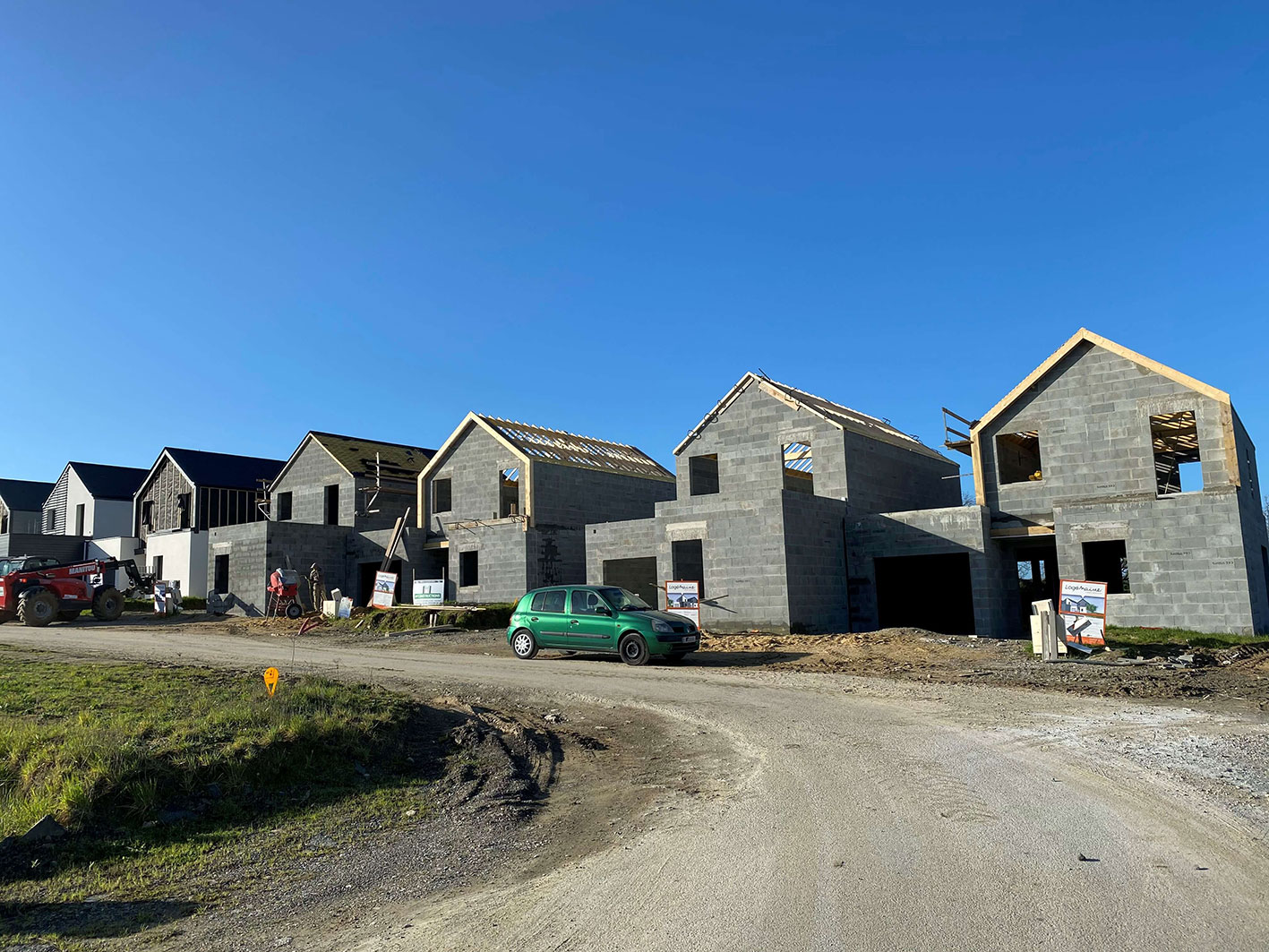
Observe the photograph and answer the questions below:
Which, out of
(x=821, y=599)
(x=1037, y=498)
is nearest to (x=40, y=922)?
(x=821, y=599)

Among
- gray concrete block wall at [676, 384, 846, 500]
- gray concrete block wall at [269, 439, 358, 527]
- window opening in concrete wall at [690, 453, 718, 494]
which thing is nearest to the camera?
gray concrete block wall at [676, 384, 846, 500]

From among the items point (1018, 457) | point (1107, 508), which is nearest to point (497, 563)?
point (1018, 457)

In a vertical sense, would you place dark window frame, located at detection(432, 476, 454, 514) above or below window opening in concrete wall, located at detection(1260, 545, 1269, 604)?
above

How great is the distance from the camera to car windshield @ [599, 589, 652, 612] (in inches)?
773

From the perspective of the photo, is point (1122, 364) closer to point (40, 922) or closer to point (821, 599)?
point (821, 599)

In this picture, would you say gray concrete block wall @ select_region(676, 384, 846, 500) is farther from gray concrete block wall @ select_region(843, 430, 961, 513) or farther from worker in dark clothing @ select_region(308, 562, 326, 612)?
worker in dark clothing @ select_region(308, 562, 326, 612)

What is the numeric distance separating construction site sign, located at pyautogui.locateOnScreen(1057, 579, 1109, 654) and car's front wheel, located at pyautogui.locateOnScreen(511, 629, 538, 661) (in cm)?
1159

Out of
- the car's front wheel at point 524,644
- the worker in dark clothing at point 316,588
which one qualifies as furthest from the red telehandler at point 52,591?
the car's front wheel at point 524,644

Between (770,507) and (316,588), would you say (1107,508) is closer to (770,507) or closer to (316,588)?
(770,507)

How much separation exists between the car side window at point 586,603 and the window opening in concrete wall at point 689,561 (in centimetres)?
701

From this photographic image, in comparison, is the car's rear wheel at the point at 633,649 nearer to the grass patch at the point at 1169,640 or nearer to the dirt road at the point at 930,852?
the dirt road at the point at 930,852

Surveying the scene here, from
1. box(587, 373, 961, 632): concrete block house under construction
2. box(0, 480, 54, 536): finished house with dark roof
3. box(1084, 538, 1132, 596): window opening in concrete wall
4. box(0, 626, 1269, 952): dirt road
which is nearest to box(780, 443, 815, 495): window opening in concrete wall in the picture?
box(587, 373, 961, 632): concrete block house under construction

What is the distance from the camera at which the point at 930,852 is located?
6258mm

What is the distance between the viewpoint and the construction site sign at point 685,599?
2430 centimetres
